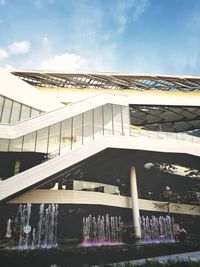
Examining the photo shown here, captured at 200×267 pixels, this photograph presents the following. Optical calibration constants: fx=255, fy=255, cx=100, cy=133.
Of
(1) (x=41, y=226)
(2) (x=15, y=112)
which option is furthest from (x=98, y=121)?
(1) (x=41, y=226)

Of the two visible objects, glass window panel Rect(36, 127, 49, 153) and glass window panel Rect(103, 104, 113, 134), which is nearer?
glass window panel Rect(36, 127, 49, 153)

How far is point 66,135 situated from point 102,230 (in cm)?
967

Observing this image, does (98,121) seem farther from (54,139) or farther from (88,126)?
(54,139)

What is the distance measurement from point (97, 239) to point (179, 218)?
11.3 m

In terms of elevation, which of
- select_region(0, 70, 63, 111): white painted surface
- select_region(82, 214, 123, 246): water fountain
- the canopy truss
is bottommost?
select_region(82, 214, 123, 246): water fountain

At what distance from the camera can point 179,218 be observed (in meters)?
28.5

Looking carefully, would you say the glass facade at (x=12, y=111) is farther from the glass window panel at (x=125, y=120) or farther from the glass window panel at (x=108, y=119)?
the glass window panel at (x=125, y=120)

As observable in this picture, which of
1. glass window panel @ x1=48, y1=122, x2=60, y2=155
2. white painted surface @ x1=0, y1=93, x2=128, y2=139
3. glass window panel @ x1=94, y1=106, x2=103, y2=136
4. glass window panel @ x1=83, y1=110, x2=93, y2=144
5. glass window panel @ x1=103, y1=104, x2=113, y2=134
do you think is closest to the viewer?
glass window panel @ x1=48, y1=122, x2=60, y2=155

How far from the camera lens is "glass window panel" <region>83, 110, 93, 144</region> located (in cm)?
1862

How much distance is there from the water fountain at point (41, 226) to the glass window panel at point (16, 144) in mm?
4228

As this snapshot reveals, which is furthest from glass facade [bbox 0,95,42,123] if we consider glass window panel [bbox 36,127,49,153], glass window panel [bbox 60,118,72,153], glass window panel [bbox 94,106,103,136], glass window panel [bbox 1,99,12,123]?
glass window panel [bbox 94,106,103,136]

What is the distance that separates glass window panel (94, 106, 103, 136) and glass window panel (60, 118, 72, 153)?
1.99 meters

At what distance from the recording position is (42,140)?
742 inches

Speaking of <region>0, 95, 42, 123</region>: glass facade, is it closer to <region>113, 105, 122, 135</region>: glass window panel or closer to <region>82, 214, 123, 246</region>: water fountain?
<region>113, 105, 122, 135</region>: glass window panel
